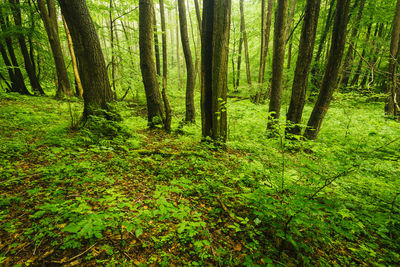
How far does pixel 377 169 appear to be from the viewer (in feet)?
12.1

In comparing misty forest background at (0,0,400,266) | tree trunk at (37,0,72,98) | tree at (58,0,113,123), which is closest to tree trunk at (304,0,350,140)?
misty forest background at (0,0,400,266)

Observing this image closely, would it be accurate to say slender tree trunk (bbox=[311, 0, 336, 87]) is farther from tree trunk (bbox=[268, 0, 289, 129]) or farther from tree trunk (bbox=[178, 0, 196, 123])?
tree trunk (bbox=[178, 0, 196, 123])

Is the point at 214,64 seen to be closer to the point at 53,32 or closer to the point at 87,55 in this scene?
the point at 87,55

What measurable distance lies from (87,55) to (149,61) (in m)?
1.88

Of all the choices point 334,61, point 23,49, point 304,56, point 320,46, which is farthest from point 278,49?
point 23,49

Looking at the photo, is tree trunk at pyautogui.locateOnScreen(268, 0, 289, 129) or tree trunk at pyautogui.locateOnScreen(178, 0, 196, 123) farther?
tree trunk at pyautogui.locateOnScreen(178, 0, 196, 123)

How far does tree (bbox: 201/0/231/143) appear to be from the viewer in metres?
4.03

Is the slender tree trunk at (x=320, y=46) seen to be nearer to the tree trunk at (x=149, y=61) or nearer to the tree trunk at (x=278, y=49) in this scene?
the tree trunk at (x=278, y=49)

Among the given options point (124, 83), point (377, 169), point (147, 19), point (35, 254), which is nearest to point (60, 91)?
point (124, 83)

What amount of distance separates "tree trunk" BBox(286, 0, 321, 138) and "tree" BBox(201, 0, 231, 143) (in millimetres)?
1938

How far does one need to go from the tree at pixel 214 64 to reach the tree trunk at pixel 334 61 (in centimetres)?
253

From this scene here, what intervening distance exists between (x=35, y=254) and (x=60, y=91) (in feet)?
37.2

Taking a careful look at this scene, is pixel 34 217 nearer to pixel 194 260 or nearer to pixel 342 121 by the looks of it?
pixel 194 260

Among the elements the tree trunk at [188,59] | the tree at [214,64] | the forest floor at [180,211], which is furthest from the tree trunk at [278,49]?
the tree trunk at [188,59]
